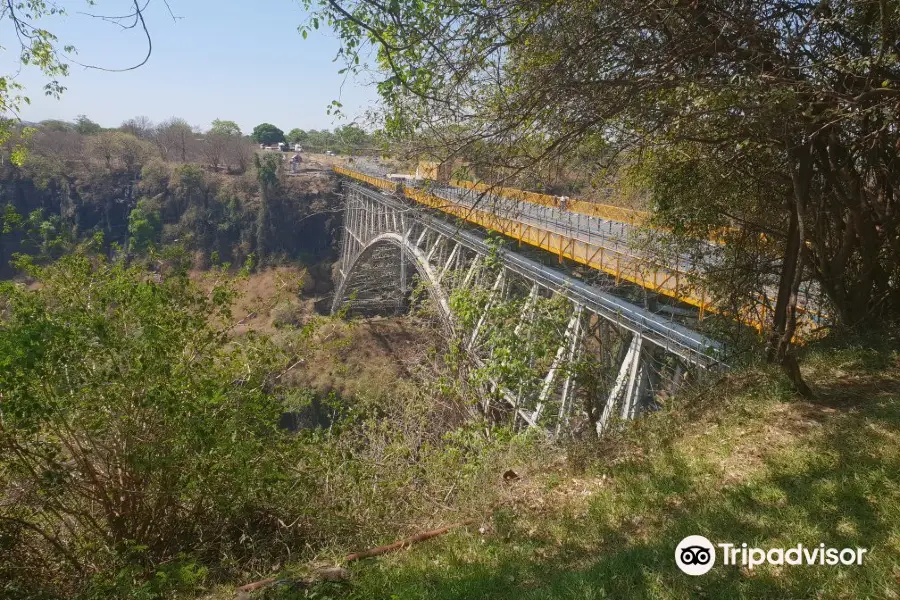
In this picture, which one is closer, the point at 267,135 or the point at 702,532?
the point at 702,532

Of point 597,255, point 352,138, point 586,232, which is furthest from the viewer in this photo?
point 586,232

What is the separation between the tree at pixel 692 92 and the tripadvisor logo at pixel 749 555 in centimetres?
160

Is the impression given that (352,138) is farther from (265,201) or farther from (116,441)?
(265,201)

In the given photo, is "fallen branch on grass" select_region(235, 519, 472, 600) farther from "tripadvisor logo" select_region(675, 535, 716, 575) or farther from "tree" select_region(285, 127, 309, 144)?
"tree" select_region(285, 127, 309, 144)

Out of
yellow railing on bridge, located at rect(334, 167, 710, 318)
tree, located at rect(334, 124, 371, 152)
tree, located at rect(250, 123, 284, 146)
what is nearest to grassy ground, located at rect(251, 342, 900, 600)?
yellow railing on bridge, located at rect(334, 167, 710, 318)

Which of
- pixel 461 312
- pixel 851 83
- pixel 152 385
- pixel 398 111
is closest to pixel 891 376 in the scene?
pixel 851 83

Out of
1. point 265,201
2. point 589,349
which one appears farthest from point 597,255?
point 265,201

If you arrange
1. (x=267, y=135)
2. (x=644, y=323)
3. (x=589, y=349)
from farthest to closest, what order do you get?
(x=267, y=135)
(x=589, y=349)
(x=644, y=323)

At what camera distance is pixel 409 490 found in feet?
17.4

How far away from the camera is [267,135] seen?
68.4 m

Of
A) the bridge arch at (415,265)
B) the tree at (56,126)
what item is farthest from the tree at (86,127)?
the bridge arch at (415,265)

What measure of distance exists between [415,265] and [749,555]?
15.7 m

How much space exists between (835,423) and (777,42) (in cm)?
289

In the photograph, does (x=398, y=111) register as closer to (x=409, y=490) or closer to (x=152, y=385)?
(x=152, y=385)
